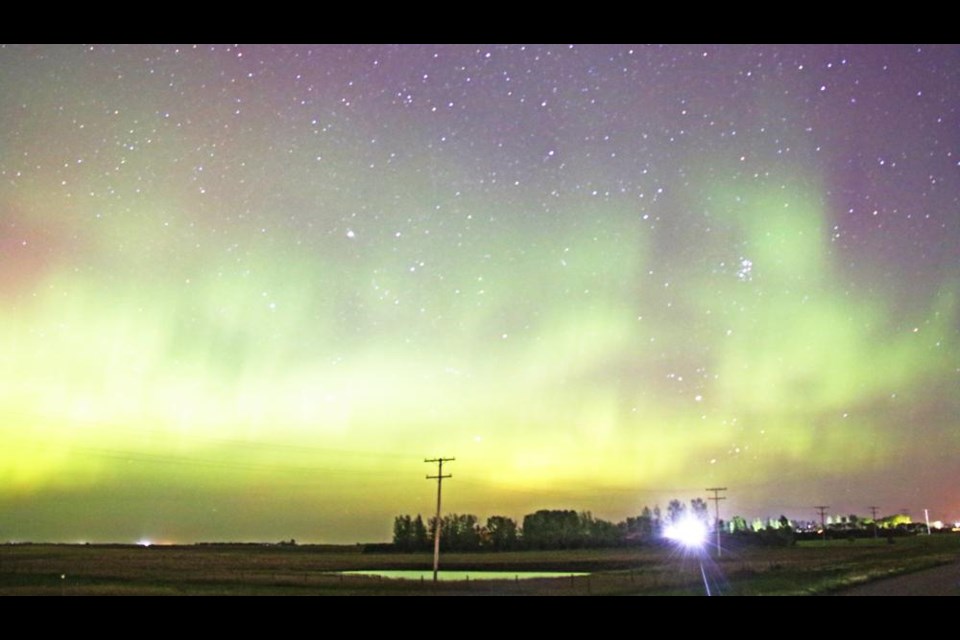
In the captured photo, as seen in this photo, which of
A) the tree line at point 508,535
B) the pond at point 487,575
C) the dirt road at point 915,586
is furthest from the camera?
the tree line at point 508,535

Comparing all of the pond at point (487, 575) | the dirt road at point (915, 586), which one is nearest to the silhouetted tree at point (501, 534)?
the pond at point (487, 575)

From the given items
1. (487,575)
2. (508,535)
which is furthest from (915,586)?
(508,535)

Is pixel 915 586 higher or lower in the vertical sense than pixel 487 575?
higher

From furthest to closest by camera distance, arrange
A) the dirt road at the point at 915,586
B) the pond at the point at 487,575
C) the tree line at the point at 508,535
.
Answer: the tree line at the point at 508,535, the pond at the point at 487,575, the dirt road at the point at 915,586

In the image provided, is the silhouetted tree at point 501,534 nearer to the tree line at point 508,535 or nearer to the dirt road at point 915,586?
the tree line at point 508,535

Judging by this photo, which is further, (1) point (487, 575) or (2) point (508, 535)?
(2) point (508, 535)

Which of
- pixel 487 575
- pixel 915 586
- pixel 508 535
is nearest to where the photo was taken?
pixel 915 586

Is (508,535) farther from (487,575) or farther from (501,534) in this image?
(487,575)
